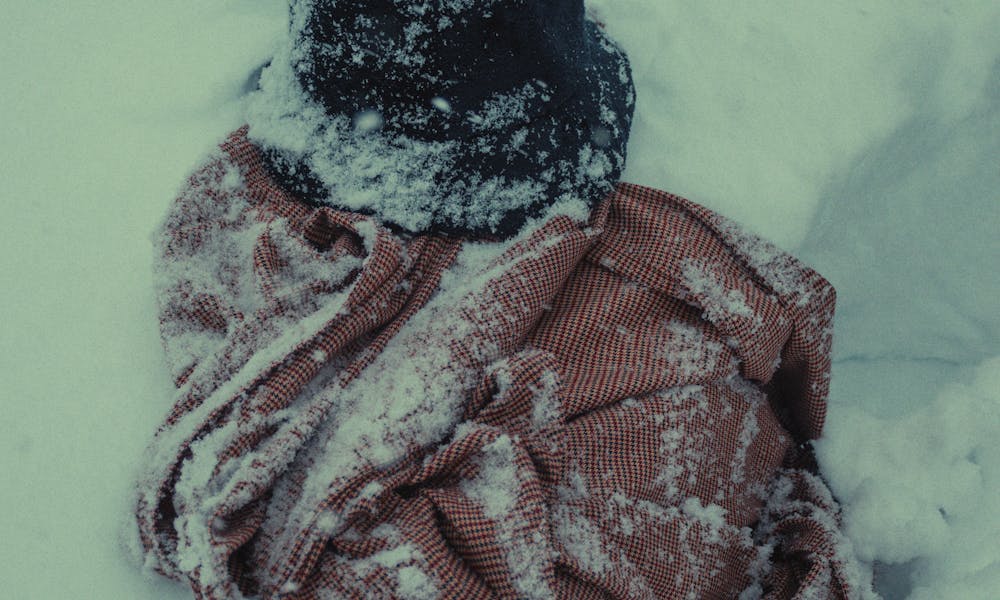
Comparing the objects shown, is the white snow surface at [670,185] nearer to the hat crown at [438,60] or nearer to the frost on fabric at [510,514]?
the hat crown at [438,60]

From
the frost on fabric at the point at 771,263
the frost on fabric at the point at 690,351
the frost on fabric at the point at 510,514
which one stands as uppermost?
the frost on fabric at the point at 771,263

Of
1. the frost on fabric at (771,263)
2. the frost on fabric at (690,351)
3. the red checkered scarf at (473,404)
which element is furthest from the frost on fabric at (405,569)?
the frost on fabric at (771,263)

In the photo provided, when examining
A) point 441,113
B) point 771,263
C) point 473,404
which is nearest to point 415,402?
point 473,404

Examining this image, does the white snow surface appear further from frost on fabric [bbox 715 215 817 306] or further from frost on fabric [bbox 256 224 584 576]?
frost on fabric [bbox 256 224 584 576]

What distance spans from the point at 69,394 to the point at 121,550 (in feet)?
0.50

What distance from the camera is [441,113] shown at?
719 mm

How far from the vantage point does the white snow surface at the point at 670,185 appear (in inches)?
28.1

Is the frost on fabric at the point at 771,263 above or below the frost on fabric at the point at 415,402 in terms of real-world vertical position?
above

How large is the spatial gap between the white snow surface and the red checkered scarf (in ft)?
0.20

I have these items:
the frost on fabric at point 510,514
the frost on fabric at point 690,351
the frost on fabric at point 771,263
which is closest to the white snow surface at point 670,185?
the frost on fabric at point 771,263

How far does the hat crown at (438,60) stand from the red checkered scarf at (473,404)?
0.11m

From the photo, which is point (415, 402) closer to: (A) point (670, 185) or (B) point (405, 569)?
(B) point (405, 569)

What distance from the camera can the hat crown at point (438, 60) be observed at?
0.68m

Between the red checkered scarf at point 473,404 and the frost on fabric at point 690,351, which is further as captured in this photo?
the frost on fabric at point 690,351
